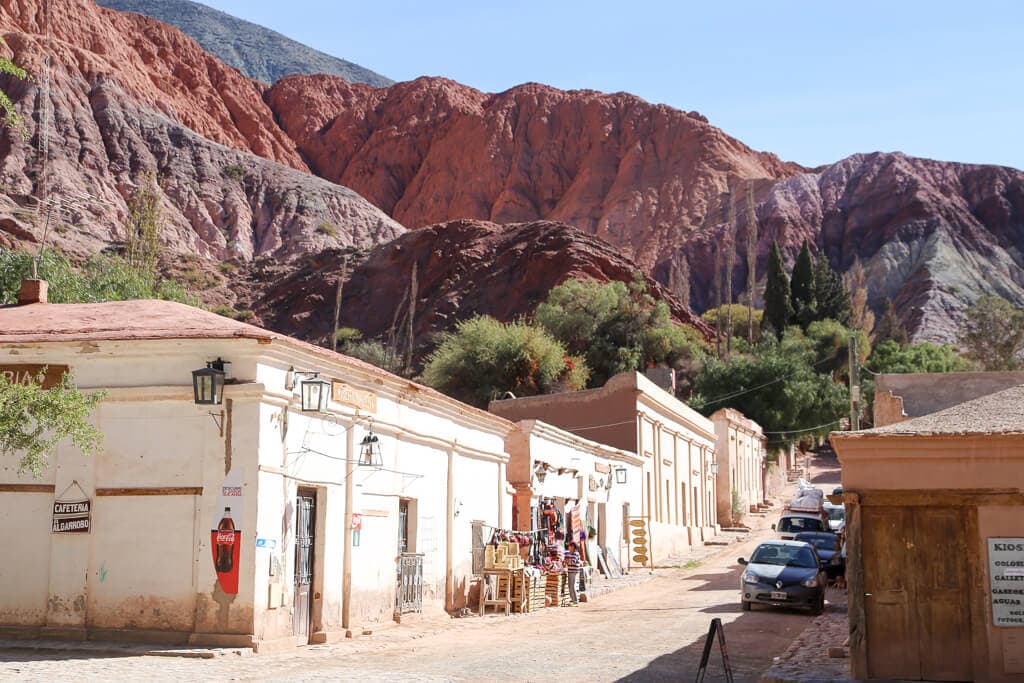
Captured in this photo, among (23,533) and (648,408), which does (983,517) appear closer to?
(23,533)

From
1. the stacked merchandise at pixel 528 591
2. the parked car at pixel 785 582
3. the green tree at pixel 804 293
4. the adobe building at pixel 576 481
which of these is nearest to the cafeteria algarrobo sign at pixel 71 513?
the stacked merchandise at pixel 528 591

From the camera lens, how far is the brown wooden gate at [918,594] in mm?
11422

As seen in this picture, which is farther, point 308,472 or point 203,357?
point 308,472

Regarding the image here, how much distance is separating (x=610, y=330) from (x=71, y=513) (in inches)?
2005

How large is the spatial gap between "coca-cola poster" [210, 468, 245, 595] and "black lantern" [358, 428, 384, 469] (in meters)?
2.98

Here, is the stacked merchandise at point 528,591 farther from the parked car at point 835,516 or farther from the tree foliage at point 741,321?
the tree foliage at point 741,321

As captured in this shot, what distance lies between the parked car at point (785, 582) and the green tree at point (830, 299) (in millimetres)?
66472

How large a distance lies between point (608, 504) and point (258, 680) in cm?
1963

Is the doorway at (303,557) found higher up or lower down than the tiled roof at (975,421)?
lower down

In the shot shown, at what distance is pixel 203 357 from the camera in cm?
1458

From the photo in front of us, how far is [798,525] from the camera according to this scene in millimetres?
30781

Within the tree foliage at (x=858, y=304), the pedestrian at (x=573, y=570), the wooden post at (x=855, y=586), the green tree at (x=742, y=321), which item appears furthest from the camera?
the tree foliage at (x=858, y=304)

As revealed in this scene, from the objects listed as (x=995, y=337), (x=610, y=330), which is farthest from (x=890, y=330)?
(x=610, y=330)

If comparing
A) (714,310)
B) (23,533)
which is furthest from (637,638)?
(714,310)
